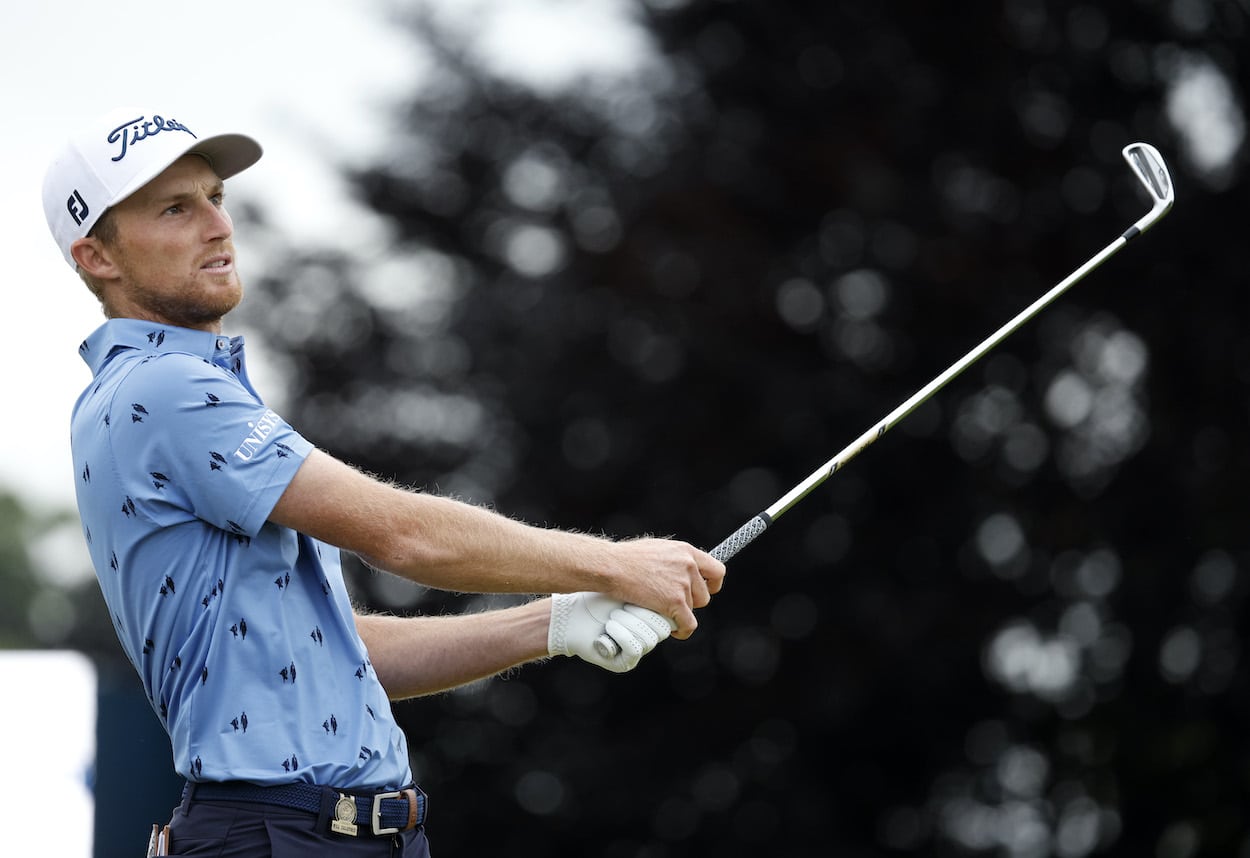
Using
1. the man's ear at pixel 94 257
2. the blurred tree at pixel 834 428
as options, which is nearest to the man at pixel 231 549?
the man's ear at pixel 94 257

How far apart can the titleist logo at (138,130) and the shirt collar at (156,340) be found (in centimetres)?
30

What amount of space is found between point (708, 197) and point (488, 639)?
5493mm

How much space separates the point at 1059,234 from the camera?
334 inches

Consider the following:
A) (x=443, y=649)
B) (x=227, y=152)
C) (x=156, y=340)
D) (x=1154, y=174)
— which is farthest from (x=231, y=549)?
(x=1154, y=174)

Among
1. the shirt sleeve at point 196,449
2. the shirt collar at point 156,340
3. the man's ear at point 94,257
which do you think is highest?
the man's ear at point 94,257

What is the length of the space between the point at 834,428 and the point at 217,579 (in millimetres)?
5906

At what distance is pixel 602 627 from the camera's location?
9.91ft

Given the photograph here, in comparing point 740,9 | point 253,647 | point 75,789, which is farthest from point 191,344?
point 740,9

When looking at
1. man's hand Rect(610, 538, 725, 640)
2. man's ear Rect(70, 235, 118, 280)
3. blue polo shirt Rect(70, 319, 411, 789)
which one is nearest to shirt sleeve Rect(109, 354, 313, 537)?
blue polo shirt Rect(70, 319, 411, 789)

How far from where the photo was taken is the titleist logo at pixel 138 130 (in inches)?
113

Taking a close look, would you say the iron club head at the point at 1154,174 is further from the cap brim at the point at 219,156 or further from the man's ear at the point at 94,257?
the man's ear at the point at 94,257

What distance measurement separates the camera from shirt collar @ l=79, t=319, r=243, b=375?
2812 mm

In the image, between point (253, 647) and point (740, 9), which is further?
point (740, 9)

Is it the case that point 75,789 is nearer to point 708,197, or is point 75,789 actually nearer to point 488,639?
point 488,639
